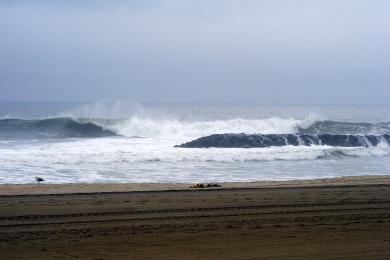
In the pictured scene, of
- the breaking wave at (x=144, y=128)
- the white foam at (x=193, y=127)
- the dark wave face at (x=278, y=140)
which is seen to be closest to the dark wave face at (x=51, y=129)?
the breaking wave at (x=144, y=128)

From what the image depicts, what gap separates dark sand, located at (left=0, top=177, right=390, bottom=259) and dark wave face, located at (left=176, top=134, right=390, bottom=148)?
1478 centimetres

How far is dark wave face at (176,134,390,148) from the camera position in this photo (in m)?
26.8

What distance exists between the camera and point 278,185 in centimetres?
1291

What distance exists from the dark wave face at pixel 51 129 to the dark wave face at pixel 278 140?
33.6ft

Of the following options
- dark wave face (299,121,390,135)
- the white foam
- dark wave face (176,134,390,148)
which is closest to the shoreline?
dark wave face (176,134,390,148)

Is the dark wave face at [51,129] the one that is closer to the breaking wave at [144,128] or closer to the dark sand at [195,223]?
the breaking wave at [144,128]

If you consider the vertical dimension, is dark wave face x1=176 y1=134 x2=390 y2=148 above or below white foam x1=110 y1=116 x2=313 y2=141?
below

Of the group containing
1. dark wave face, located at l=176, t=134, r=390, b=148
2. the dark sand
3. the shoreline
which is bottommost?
the dark sand

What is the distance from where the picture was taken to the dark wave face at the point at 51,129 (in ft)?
A: 111

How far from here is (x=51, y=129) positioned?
119ft

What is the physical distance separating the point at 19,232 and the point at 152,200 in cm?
324

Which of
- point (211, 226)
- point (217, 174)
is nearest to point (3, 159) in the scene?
point (217, 174)

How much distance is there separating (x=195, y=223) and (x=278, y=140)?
21.6 m

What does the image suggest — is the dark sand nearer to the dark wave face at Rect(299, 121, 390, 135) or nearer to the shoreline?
the shoreline
